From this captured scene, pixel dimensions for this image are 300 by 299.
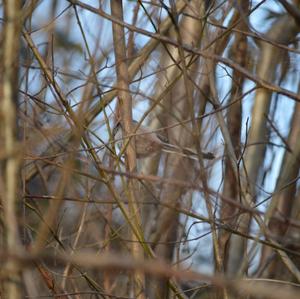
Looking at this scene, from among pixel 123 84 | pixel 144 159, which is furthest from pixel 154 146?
pixel 123 84

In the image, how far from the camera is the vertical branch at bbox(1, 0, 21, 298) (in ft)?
3.84

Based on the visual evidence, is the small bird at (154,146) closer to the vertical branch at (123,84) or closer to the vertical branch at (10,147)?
the vertical branch at (123,84)

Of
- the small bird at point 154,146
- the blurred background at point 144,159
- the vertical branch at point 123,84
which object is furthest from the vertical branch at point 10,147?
the small bird at point 154,146

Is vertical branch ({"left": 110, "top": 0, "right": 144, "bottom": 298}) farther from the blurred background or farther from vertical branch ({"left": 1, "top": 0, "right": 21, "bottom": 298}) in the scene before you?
vertical branch ({"left": 1, "top": 0, "right": 21, "bottom": 298})

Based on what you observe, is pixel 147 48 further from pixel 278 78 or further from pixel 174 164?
pixel 278 78

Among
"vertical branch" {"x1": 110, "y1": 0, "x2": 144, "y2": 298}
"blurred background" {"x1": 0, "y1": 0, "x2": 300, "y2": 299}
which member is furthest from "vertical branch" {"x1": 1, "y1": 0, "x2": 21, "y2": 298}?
"vertical branch" {"x1": 110, "y1": 0, "x2": 144, "y2": 298}

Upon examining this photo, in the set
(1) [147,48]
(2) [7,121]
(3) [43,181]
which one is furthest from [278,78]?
(2) [7,121]

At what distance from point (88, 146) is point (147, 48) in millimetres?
924

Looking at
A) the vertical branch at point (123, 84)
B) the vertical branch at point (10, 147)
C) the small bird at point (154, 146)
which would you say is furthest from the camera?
the small bird at point (154, 146)

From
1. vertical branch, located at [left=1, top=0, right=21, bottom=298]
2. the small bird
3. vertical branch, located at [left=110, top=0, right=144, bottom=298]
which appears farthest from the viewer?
the small bird

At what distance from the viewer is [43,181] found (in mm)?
3357

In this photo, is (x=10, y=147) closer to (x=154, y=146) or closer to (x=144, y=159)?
(x=154, y=146)

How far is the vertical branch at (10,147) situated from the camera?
1.17 metres

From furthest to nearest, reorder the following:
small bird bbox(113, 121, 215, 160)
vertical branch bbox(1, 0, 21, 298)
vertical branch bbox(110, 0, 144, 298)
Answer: small bird bbox(113, 121, 215, 160)
vertical branch bbox(110, 0, 144, 298)
vertical branch bbox(1, 0, 21, 298)
